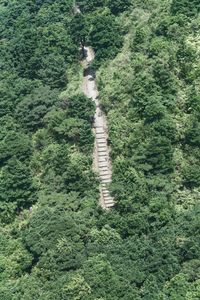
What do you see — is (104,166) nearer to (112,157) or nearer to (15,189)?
(112,157)

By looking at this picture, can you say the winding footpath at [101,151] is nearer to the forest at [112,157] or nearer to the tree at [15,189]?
the forest at [112,157]

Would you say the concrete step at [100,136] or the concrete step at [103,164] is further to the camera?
the concrete step at [100,136]

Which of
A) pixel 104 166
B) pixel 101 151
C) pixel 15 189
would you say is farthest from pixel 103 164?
pixel 15 189

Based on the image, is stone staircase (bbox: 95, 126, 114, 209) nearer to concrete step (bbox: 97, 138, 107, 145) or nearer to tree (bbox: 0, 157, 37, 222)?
concrete step (bbox: 97, 138, 107, 145)

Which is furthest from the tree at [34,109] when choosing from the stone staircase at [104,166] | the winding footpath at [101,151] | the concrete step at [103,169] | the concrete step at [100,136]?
the concrete step at [103,169]

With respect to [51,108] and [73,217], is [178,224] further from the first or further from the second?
[51,108]

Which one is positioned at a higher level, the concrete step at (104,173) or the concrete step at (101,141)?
the concrete step at (101,141)

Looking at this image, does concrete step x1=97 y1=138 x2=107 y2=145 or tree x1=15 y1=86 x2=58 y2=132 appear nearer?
concrete step x1=97 y1=138 x2=107 y2=145

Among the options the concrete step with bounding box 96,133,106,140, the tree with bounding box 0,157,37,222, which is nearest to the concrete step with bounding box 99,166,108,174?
the concrete step with bounding box 96,133,106,140

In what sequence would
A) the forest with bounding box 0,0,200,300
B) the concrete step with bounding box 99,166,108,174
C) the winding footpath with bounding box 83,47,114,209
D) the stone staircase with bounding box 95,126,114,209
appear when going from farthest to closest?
1. the concrete step with bounding box 99,166,108,174
2. the winding footpath with bounding box 83,47,114,209
3. the stone staircase with bounding box 95,126,114,209
4. the forest with bounding box 0,0,200,300
